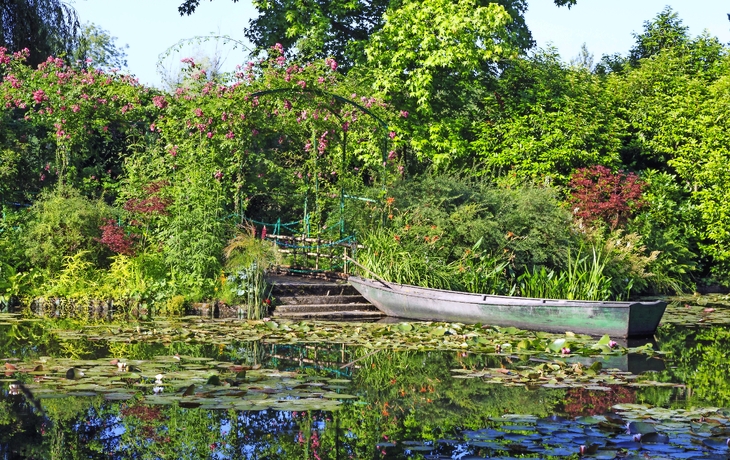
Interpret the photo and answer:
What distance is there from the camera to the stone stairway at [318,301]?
13.6m

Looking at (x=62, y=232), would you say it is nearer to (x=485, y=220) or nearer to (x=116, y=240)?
(x=116, y=240)

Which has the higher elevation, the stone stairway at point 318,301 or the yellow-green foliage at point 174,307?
the stone stairway at point 318,301

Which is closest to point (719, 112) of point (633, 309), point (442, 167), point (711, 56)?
point (711, 56)

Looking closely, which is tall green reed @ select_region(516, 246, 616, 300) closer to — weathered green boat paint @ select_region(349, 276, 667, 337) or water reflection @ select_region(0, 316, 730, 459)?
weathered green boat paint @ select_region(349, 276, 667, 337)

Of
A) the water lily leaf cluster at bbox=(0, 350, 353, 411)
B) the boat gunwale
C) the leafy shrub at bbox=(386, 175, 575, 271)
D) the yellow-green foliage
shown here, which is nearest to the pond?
the water lily leaf cluster at bbox=(0, 350, 353, 411)

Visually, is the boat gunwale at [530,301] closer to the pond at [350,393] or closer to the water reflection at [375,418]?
the pond at [350,393]

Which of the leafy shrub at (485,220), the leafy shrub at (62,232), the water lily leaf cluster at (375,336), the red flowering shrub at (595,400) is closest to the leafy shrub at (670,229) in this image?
the leafy shrub at (485,220)

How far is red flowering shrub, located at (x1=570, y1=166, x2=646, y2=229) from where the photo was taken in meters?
18.2

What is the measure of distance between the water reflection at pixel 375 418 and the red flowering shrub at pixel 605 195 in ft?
28.9

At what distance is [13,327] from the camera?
1181 centimetres

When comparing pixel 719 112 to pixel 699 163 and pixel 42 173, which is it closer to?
pixel 699 163

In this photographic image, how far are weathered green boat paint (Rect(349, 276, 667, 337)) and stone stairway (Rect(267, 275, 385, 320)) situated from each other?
2.39ft

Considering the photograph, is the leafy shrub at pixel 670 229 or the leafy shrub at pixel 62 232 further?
the leafy shrub at pixel 670 229

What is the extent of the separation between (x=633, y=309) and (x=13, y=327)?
26.3 ft
